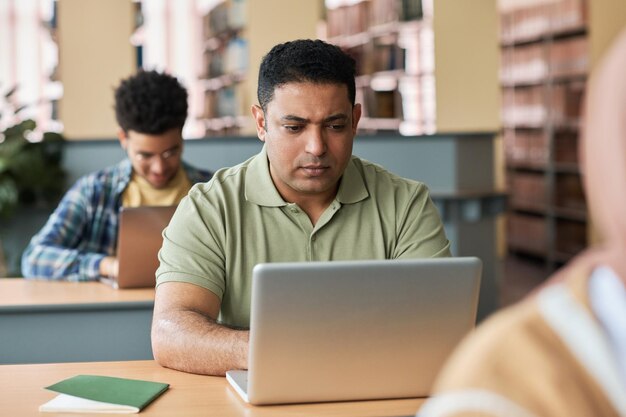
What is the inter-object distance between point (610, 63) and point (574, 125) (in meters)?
7.23

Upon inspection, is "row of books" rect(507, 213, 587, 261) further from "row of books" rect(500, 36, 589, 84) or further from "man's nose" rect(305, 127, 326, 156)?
"man's nose" rect(305, 127, 326, 156)

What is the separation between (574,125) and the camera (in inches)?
297

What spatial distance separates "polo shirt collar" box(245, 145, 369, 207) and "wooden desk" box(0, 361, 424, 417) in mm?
436

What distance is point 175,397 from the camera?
1573mm

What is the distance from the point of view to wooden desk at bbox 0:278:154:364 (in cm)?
253

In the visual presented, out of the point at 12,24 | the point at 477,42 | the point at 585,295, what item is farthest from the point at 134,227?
the point at 12,24

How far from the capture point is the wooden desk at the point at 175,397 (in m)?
1.46

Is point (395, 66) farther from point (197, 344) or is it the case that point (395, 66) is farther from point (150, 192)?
point (197, 344)

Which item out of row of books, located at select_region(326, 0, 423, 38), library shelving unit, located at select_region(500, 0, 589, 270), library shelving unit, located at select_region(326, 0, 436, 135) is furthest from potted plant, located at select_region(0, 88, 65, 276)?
library shelving unit, located at select_region(500, 0, 589, 270)

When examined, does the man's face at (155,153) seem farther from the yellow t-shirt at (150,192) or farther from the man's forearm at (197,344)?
the man's forearm at (197,344)

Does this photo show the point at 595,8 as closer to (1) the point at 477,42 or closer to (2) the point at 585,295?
(1) the point at 477,42

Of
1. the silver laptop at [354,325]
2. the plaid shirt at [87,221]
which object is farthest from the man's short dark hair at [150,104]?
the silver laptop at [354,325]

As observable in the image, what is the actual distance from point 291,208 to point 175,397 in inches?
23.4

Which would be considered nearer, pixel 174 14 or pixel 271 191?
pixel 271 191
